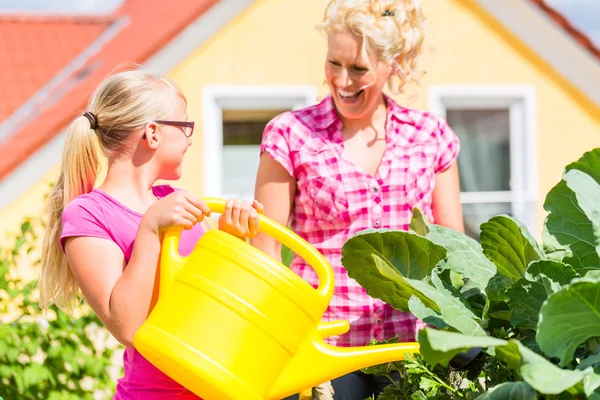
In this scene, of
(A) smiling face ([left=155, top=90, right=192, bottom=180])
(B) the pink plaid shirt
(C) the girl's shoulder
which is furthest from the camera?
(B) the pink plaid shirt

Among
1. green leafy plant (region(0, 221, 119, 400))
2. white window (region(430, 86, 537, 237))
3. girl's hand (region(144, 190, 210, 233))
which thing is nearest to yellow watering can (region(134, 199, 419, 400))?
girl's hand (region(144, 190, 210, 233))

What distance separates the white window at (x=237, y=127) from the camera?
7.31 m

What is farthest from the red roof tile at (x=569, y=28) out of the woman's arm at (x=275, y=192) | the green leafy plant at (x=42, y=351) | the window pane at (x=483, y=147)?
the woman's arm at (x=275, y=192)

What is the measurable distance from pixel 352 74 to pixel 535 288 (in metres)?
1.15

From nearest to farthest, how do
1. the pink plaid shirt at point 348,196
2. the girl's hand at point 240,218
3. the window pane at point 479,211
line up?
the girl's hand at point 240,218
the pink plaid shirt at point 348,196
the window pane at point 479,211

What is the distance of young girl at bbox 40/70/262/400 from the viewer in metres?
1.82

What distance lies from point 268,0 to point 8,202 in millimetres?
2540

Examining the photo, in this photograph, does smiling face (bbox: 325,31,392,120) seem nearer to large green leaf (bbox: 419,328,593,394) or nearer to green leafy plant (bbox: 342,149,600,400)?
green leafy plant (bbox: 342,149,600,400)

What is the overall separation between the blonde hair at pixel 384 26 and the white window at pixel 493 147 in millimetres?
5159

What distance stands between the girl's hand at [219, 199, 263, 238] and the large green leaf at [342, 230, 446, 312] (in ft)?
0.70

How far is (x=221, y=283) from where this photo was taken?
4.95 ft

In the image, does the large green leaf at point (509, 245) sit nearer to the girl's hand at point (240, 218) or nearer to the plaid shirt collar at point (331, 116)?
the girl's hand at point (240, 218)

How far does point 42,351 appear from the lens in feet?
12.7

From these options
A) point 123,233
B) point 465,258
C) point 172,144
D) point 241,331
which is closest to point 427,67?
point 172,144
